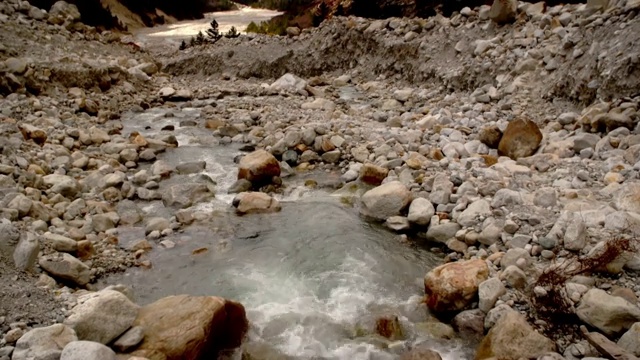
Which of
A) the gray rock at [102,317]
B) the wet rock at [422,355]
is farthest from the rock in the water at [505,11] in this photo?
the gray rock at [102,317]

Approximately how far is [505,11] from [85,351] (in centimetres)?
1042

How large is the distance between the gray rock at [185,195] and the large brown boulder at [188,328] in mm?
2925

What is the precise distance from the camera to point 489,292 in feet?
15.0

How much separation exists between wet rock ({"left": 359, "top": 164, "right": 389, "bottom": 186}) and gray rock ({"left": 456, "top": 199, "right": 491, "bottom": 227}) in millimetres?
1790

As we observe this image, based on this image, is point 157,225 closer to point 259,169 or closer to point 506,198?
point 259,169

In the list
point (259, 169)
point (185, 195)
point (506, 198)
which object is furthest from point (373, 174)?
point (185, 195)

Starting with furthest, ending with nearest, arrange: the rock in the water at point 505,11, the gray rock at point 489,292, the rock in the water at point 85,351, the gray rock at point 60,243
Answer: the rock in the water at point 505,11, the gray rock at point 60,243, the gray rock at point 489,292, the rock in the water at point 85,351

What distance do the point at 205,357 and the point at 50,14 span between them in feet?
48.6

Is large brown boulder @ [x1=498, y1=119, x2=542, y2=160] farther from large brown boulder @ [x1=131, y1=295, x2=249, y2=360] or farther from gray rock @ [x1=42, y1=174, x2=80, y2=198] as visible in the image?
gray rock @ [x1=42, y1=174, x2=80, y2=198]

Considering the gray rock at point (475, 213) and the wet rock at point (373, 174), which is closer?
the gray rock at point (475, 213)

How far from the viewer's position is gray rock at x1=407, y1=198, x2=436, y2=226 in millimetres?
6305

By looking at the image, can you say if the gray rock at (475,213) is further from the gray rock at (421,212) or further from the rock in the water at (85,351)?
the rock in the water at (85,351)

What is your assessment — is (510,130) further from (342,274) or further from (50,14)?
(50,14)

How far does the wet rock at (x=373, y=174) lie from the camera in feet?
25.2
